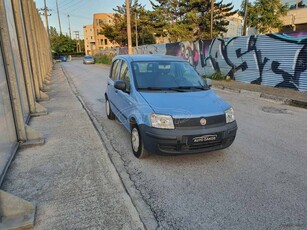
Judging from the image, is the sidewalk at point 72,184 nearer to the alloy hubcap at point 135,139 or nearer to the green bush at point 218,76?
the alloy hubcap at point 135,139

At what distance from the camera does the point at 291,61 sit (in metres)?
9.84

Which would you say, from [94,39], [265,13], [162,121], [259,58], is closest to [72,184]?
[162,121]

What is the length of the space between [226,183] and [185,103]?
1322 mm

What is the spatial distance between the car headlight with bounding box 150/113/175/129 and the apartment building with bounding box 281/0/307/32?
3973 cm

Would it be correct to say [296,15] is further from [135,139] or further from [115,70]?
[135,139]

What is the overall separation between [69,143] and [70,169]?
3.94 ft

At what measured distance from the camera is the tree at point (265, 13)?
90.6 ft

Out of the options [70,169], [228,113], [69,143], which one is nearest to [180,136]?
[228,113]

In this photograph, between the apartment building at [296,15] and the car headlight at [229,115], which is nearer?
the car headlight at [229,115]

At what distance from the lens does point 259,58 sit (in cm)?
1137

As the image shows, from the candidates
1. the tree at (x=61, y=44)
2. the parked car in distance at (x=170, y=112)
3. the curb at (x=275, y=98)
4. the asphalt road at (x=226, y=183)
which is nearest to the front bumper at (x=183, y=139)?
the parked car in distance at (x=170, y=112)

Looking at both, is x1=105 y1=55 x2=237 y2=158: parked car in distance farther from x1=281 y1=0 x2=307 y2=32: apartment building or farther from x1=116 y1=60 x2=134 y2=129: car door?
x1=281 y1=0 x2=307 y2=32: apartment building

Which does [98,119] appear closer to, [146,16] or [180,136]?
[180,136]

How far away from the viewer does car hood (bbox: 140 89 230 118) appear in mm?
3629
